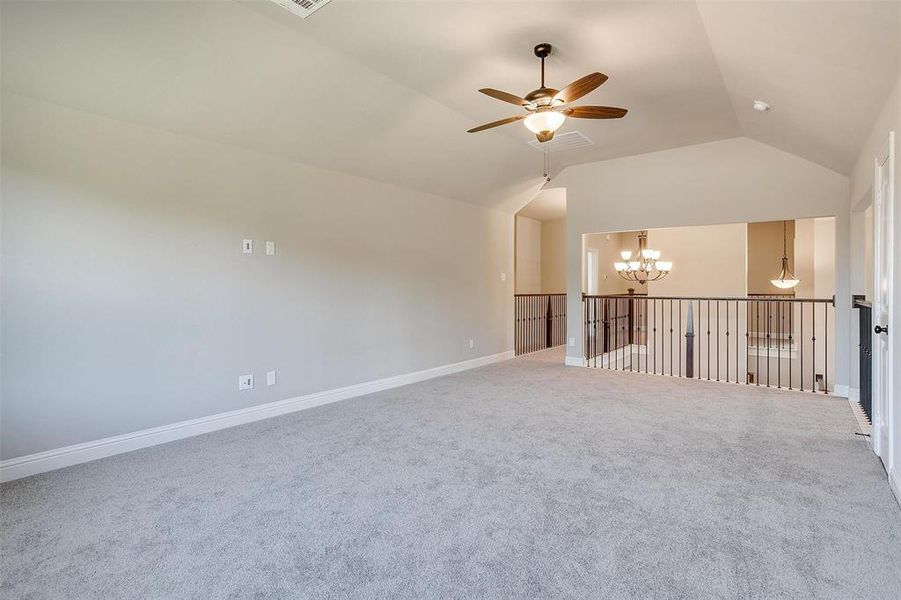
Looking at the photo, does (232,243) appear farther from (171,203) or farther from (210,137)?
(210,137)

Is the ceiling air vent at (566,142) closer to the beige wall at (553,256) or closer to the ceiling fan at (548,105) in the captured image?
the ceiling fan at (548,105)

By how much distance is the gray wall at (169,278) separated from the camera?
2.76 metres

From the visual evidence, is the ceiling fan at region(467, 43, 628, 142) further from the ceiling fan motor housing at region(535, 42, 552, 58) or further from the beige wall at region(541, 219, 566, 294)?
the beige wall at region(541, 219, 566, 294)

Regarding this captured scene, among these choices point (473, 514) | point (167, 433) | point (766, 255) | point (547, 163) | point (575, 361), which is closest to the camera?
point (473, 514)

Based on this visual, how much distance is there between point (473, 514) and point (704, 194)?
498 centimetres

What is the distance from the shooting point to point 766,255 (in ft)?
34.7

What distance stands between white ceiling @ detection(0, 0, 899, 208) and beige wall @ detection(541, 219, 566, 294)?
5684 mm

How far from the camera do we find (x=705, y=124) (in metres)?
4.47

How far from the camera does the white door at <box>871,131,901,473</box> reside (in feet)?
8.04

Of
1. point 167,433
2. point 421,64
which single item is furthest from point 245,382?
point 421,64

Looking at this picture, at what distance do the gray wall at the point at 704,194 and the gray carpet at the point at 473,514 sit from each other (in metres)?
2.23

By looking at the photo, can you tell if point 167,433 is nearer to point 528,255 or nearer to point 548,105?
point 548,105

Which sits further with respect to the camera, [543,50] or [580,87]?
[543,50]

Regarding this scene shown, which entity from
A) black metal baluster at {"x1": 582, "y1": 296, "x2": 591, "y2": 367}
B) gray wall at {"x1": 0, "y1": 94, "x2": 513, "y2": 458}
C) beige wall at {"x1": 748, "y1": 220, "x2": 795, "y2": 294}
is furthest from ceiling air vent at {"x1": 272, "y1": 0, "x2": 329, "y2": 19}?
beige wall at {"x1": 748, "y1": 220, "x2": 795, "y2": 294}
